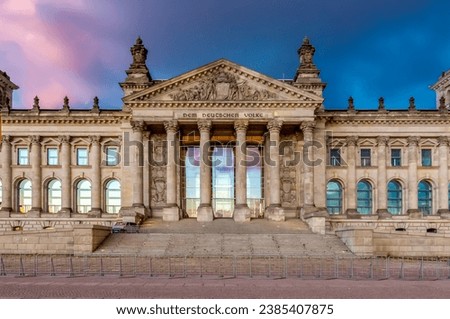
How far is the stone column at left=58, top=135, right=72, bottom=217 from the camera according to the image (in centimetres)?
6325

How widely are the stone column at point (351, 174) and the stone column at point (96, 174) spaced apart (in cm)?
2925

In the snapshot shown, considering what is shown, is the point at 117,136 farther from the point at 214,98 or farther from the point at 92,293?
the point at 92,293

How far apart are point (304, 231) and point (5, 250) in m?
25.9

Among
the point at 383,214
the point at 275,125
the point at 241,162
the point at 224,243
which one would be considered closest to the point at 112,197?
the point at 241,162

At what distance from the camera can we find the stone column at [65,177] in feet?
208

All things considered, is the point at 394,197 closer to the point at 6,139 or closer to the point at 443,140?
the point at 443,140

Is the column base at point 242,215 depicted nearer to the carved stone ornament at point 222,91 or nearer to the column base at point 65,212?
the carved stone ornament at point 222,91

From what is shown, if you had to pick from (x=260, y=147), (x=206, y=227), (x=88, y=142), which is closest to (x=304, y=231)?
(x=206, y=227)

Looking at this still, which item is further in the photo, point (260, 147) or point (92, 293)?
point (260, 147)

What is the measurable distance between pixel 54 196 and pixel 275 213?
27.6 metres

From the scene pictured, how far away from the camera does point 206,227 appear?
5141 cm

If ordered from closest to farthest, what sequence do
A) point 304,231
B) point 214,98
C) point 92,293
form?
point 92,293 < point 304,231 < point 214,98

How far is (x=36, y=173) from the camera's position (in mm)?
63781

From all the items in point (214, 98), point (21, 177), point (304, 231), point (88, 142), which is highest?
point (214, 98)
